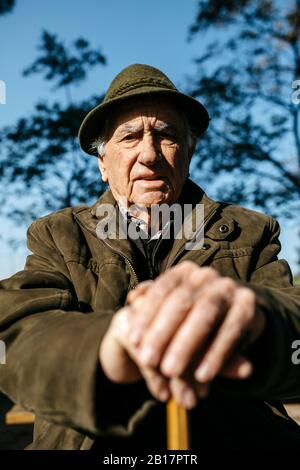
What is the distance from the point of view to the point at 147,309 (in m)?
0.99

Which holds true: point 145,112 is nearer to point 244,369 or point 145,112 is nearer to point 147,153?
point 147,153

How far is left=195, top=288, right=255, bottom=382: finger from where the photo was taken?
3.29 feet

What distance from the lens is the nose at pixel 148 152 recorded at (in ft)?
8.57

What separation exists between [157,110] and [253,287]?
1.53 metres

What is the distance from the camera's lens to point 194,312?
979 mm

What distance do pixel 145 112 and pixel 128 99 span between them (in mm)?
110

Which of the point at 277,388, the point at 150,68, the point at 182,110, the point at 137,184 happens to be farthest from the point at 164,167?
the point at 277,388

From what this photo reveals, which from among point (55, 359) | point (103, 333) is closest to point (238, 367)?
point (103, 333)

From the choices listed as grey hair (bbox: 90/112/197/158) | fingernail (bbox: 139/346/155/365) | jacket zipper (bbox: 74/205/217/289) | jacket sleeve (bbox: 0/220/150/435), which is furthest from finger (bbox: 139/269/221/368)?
grey hair (bbox: 90/112/197/158)

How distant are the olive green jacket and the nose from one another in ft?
0.87

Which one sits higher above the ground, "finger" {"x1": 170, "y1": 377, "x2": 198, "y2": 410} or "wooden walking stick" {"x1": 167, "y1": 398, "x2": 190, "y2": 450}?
"finger" {"x1": 170, "y1": 377, "x2": 198, "y2": 410}

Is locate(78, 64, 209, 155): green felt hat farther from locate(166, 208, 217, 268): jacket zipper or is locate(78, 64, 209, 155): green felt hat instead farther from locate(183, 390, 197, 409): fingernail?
locate(183, 390, 197, 409): fingernail

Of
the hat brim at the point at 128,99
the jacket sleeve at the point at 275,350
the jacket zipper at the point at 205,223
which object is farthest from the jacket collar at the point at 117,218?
the jacket sleeve at the point at 275,350

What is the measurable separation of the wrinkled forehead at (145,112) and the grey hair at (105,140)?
72mm
